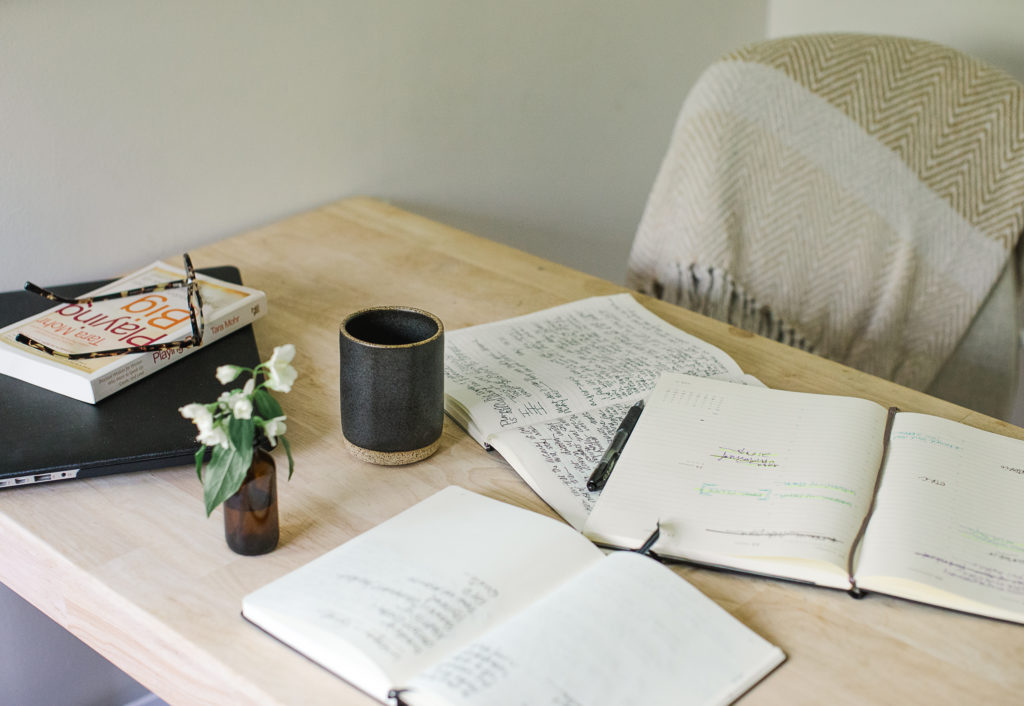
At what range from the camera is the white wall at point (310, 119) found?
948 millimetres

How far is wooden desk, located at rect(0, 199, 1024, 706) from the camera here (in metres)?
0.54

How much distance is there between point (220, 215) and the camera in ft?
3.73

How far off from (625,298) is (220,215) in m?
0.52

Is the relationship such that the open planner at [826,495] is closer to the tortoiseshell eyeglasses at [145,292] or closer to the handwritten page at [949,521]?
the handwritten page at [949,521]

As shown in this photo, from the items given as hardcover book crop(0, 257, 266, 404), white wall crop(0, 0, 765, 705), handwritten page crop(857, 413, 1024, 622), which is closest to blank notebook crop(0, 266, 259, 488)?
hardcover book crop(0, 257, 266, 404)

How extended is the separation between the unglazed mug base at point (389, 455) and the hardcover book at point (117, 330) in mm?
204

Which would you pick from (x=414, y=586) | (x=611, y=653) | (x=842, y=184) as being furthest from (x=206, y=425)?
(x=842, y=184)

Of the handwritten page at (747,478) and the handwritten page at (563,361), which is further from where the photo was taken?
the handwritten page at (563,361)

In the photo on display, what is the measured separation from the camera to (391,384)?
0.68m

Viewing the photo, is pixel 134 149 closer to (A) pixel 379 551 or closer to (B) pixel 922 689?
(A) pixel 379 551

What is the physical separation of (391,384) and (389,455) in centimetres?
7

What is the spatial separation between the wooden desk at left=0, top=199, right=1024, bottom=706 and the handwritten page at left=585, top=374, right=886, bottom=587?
0.09 ft

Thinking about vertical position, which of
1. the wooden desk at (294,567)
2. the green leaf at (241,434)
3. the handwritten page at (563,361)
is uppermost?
the green leaf at (241,434)

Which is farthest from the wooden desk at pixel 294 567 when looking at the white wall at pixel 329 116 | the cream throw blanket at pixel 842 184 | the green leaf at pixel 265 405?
the cream throw blanket at pixel 842 184
